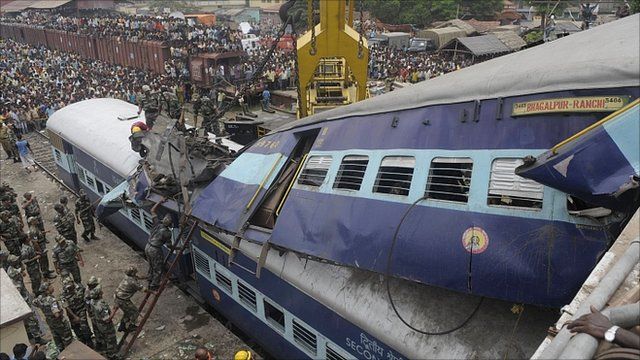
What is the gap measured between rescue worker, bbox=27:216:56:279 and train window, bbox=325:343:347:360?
8.79 m

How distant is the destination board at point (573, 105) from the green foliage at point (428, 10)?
5550 centimetres

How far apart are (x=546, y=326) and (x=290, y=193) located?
421 centimetres

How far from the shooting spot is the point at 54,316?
9156 mm

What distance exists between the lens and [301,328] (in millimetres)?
7664

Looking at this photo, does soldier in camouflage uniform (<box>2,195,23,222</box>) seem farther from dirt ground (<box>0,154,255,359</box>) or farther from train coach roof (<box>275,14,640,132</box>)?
train coach roof (<box>275,14,640,132</box>)

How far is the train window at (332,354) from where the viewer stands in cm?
695

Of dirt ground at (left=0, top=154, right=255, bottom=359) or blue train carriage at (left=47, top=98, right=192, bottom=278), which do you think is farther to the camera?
blue train carriage at (left=47, top=98, right=192, bottom=278)

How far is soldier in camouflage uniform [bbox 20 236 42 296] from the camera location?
11.2 m

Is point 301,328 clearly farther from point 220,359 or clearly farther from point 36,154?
Result: point 36,154

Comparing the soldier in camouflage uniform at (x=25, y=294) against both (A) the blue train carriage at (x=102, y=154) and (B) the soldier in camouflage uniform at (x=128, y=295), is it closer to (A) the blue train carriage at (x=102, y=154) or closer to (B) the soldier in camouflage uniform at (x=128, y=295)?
(B) the soldier in camouflage uniform at (x=128, y=295)

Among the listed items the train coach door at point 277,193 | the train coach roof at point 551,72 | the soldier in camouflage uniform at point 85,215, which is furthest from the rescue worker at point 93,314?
the train coach roof at point 551,72

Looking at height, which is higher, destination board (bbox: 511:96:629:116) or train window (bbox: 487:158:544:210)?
destination board (bbox: 511:96:629:116)

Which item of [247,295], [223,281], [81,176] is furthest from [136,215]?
[247,295]

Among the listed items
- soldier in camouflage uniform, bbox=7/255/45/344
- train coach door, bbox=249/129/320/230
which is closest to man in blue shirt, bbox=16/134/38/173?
soldier in camouflage uniform, bbox=7/255/45/344
